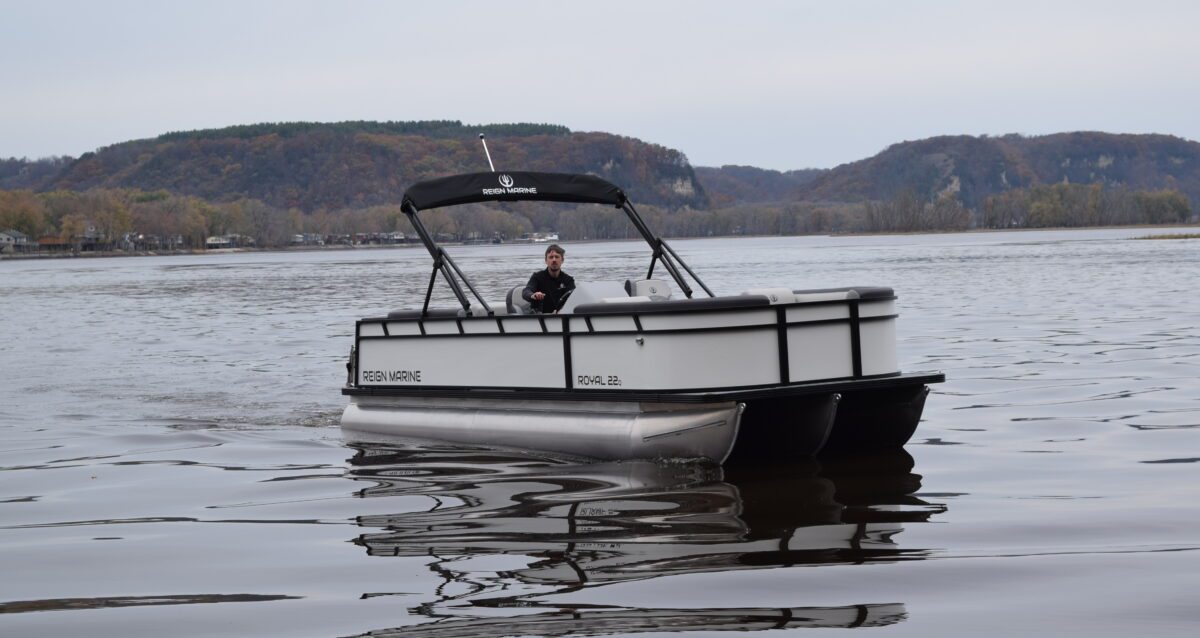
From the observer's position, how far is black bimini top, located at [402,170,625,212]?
538 inches

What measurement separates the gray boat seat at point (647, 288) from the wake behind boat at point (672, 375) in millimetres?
12

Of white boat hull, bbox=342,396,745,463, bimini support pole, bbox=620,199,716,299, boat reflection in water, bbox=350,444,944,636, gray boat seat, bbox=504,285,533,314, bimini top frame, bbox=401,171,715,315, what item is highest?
bimini top frame, bbox=401,171,715,315

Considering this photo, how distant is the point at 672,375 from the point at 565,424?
4.46 ft

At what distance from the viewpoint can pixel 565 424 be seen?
11688mm

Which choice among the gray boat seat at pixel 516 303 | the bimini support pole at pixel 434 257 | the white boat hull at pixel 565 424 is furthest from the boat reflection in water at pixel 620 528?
the bimini support pole at pixel 434 257

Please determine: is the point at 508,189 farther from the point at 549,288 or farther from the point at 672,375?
the point at 672,375

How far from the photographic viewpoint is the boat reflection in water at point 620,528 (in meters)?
6.75

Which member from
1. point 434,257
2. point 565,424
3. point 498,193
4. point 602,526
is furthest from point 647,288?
point 602,526

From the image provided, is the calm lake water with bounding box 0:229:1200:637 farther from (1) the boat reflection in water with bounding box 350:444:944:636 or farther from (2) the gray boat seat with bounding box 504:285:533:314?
(2) the gray boat seat with bounding box 504:285:533:314

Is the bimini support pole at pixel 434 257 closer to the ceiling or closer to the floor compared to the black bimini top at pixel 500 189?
closer to the floor

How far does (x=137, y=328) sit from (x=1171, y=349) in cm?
2375

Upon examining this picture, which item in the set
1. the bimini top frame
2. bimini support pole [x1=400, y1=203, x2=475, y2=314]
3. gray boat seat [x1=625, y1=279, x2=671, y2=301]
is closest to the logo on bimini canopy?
the bimini top frame

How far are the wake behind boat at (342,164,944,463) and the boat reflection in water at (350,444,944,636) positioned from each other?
→ 256 millimetres

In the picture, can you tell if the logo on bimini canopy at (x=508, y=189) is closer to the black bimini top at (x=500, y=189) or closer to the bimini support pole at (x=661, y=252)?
the black bimini top at (x=500, y=189)
